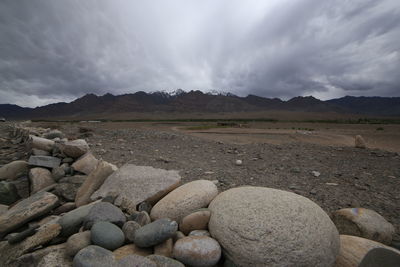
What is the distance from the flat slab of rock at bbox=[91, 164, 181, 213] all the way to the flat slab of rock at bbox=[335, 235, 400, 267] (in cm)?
245

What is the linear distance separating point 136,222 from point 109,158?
15.7ft

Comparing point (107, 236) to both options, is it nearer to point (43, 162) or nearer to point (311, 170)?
point (43, 162)

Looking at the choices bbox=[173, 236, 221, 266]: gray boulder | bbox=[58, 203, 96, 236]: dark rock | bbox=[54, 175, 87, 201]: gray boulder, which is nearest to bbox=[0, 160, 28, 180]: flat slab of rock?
bbox=[54, 175, 87, 201]: gray boulder

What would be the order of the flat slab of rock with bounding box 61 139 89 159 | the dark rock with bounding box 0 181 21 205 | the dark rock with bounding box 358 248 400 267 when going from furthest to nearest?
1. the flat slab of rock with bounding box 61 139 89 159
2. the dark rock with bounding box 0 181 21 205
3. the dark rock with bounding box 358 248 400 267

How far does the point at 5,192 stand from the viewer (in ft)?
12.9

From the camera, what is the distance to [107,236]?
2.27 meters

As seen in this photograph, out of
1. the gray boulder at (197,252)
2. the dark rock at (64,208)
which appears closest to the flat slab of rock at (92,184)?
the dark rock at (64,208)

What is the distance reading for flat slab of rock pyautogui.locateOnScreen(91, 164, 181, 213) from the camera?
322 cm

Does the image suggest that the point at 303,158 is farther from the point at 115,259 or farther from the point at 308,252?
the point at 115,259

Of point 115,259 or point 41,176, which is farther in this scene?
point 41,176

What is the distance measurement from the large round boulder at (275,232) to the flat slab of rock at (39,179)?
371 cm

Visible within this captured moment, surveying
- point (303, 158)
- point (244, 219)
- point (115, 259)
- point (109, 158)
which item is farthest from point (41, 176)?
point (303, 158)

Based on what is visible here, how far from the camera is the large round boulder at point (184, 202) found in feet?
9.14

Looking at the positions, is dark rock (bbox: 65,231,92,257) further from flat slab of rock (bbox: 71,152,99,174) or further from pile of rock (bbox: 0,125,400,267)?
flat slab of rock (bbox: 71,152,99,174)
